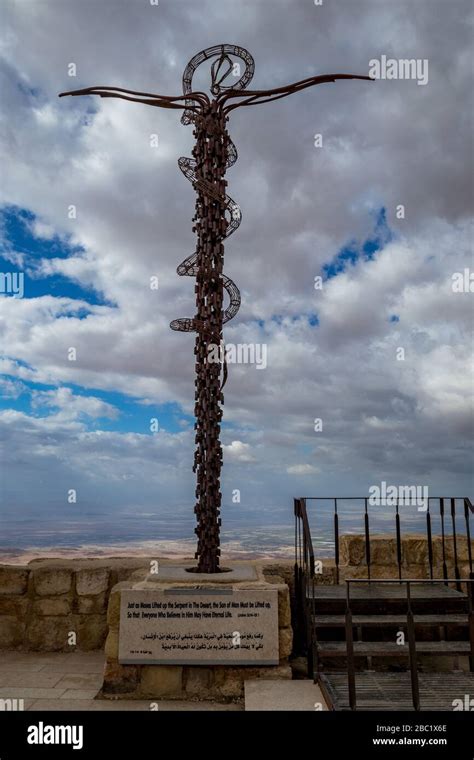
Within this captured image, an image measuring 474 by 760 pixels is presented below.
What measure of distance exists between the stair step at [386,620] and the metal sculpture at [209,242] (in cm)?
135

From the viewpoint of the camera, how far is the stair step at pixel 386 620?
536 cm

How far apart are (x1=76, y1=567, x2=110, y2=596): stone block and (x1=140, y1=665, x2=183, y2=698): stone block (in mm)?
1754

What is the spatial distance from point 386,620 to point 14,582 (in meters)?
4.30

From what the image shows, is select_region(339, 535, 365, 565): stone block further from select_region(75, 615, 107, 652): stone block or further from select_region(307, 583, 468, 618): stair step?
select_region(75, 615, 107, 652): stone block

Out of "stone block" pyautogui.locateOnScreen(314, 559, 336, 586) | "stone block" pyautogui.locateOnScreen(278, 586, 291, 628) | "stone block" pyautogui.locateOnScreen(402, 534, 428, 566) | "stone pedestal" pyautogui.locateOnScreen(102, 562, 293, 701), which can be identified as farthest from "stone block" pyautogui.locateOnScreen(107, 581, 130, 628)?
"stone block" pyautogui.locateOnScreen(402, 534, 428, 566)

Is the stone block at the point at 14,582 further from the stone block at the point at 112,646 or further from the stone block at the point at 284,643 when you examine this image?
the stone block at the point at 284,643

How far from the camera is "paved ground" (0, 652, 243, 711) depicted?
5121mm

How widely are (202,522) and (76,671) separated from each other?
1987 millimetres

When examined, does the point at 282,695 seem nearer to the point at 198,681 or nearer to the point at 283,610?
the point at 283,610

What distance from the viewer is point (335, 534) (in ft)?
22.9

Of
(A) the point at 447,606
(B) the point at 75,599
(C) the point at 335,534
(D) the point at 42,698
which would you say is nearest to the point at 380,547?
(C) the point at 335,534

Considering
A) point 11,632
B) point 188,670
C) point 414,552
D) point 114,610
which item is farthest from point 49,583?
point 414,552

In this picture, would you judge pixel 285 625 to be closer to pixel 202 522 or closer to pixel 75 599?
pixel 202 522

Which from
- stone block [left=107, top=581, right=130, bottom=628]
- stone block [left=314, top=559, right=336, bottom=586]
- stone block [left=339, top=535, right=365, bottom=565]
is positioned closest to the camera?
stone block [left=107, top=581, right=130, bottom=628]
